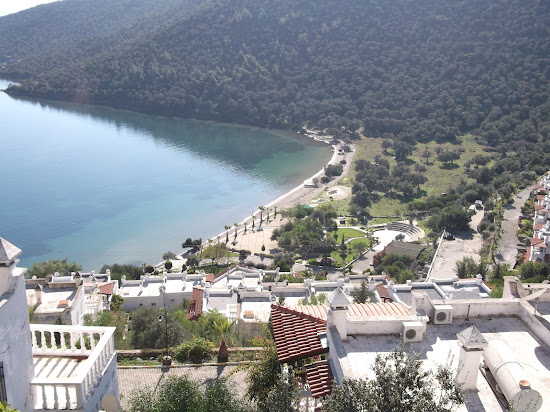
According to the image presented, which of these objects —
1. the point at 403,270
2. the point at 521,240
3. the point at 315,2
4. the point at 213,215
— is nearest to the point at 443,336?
the point at 403,270

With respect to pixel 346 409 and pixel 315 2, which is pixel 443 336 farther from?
pixel 315 2

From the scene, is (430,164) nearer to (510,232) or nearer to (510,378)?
(510,232)

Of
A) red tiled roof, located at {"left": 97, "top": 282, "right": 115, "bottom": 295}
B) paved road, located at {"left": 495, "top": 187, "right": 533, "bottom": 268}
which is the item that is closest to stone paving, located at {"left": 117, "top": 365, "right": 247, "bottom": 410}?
red tiled roof, located at {"left": 97, "top": 282, "right": 115, "bottom": 295}

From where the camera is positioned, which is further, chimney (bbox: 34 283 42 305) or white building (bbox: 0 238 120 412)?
chimney (bbox: 34 283 42 305)

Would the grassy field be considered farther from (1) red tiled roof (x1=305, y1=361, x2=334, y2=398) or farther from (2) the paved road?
(1) red tiled roof (x1=305, y1=361, x2=334, y2=398)

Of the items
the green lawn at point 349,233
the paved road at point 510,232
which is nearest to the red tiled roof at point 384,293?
the paved road at point 510,232

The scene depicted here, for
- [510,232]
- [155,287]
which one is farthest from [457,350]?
[510,232]
